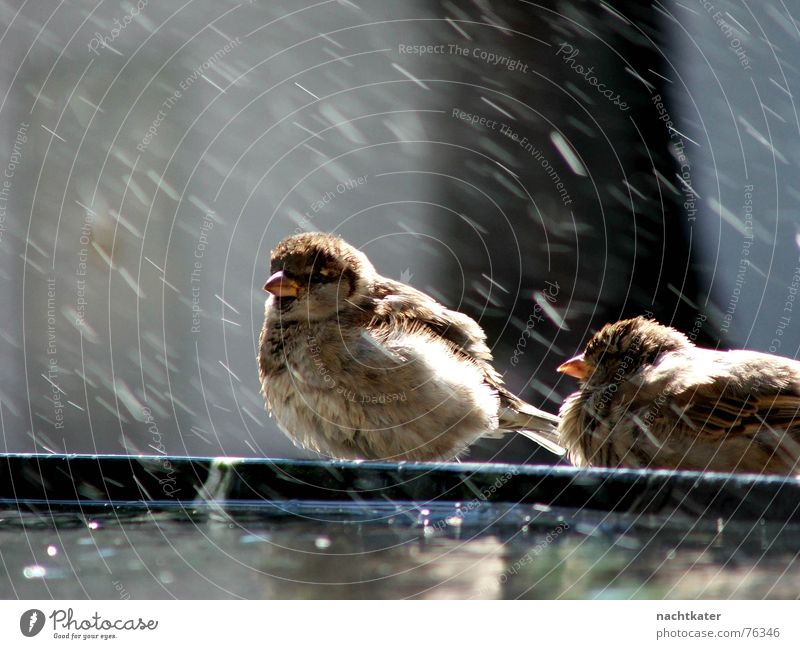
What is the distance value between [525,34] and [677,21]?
73 cm

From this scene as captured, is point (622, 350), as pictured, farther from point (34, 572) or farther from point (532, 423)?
point (34, 572)

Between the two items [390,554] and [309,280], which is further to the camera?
[309,280]

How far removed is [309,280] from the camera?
10.5ft

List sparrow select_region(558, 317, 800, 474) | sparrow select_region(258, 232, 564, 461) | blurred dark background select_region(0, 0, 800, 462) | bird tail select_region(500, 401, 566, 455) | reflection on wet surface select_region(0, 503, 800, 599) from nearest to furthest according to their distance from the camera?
reflection on wet surface select_region(0, 503, 800, 599) → sparrow select_region(558, 317, 800, 474) → sparrow select_region(258, 232, 564, 461) → bird tail select_region(500, 401, 566, 455) → blurred dark background select_region(0, 0, 800, 462)

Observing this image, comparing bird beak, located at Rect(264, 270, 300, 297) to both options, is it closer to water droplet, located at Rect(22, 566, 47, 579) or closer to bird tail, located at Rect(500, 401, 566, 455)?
bird tail, located at Rect(500, 401, 566, 455)

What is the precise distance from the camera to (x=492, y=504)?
1936mm

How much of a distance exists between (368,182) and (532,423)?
251 centimetres

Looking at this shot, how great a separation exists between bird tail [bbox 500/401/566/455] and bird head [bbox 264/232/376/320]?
2.38ft

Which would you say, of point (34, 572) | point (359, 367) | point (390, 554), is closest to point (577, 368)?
point (359, 367)

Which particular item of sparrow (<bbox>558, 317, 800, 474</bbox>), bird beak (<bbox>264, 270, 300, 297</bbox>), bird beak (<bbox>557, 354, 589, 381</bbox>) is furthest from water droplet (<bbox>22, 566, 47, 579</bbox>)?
bird beak (<bbox>557, 354, 589, 381</bbox>)

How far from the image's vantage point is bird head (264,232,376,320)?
314cm

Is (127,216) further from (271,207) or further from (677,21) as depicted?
(677,21)

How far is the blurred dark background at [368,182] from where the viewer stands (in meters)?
4.50

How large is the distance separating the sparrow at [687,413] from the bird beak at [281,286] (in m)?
0.96
